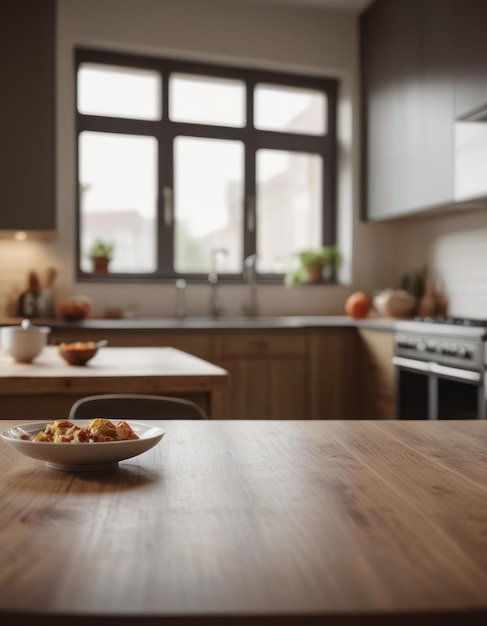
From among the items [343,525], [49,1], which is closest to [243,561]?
[343,525]

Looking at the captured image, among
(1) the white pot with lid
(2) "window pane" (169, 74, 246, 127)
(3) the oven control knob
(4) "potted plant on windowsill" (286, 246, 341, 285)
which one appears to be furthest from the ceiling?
(1) the white pot with lid

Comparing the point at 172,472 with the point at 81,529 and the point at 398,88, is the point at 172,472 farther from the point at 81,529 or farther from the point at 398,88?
the point at 398,88

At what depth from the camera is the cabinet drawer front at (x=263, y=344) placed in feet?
14.2

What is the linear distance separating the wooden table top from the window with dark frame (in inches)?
155

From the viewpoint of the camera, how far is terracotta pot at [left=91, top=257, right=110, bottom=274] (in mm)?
4958

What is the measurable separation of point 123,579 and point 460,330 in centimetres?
305

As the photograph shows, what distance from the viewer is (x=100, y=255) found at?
496cm

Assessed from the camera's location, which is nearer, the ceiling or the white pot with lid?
the white pot with lid

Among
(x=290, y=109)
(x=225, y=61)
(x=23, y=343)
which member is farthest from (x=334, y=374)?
(x=23, y=343)

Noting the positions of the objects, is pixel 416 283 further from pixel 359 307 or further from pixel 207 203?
pixel 207 203

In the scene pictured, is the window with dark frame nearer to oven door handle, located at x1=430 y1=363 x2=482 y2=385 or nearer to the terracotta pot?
the terracotta pot

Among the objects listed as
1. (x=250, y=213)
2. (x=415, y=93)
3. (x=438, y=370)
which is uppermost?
(x=415, y=93)

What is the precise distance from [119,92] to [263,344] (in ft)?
6.51

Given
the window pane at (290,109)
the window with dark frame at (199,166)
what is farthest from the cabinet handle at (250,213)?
the window pane at (290,109)
